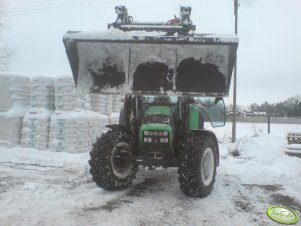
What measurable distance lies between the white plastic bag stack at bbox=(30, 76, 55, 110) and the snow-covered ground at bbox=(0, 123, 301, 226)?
2.55 meters

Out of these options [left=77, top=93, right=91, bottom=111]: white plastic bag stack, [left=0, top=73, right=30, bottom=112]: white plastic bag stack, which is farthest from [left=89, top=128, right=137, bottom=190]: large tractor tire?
[left=0, top=73, right=30, bottom=112]: white plastic bag stack

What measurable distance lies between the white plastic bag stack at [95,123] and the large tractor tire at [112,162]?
4.56m

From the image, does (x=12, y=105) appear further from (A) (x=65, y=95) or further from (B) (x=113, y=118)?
(B) (x=113, y=118)

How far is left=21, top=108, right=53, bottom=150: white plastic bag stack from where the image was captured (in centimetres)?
1098

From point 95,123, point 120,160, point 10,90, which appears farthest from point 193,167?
point 10,90

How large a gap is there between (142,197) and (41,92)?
669 centimetres

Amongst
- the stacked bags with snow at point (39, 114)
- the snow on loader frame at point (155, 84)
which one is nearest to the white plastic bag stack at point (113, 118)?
the stacked bags with snow at point (39, 114)

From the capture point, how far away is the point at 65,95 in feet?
36.2

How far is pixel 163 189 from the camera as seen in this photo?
6.47 metres

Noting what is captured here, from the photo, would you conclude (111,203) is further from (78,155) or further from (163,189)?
(78,155)

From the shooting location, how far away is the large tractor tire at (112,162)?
19.4 feet

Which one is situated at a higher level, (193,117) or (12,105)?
(12,105)

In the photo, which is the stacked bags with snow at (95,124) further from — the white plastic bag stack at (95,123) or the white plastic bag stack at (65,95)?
the white plastic bag stack at (65,95)

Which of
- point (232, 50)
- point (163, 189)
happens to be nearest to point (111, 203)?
point (163, 189)
